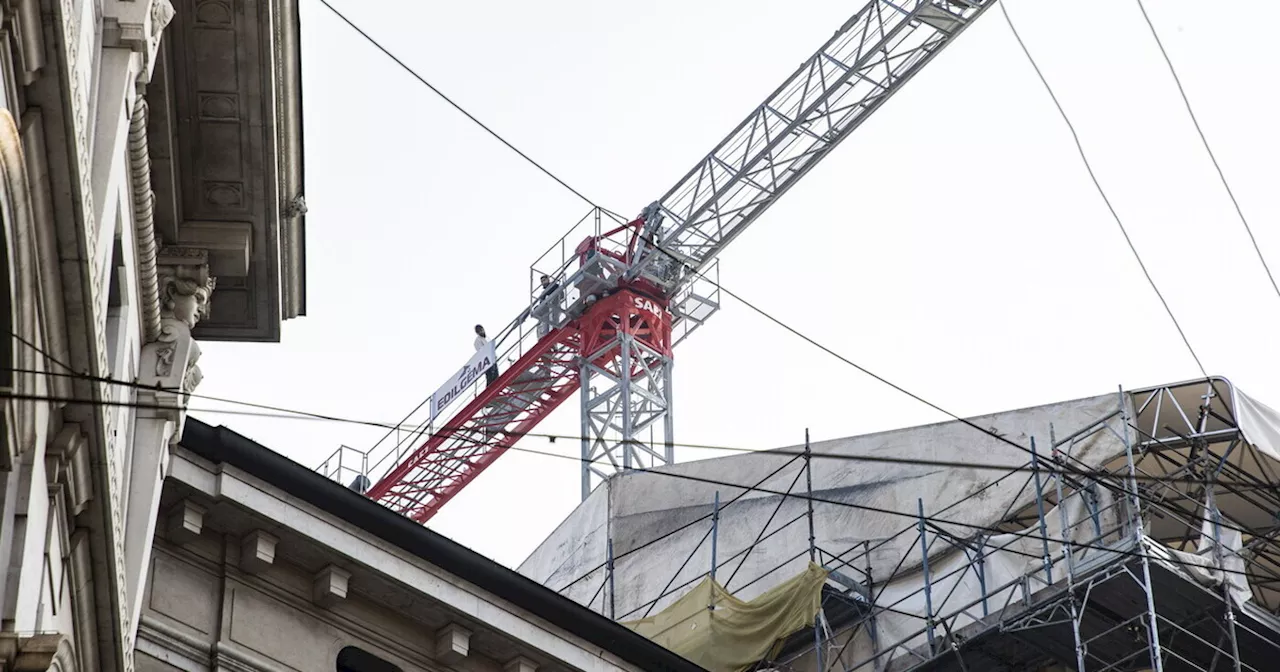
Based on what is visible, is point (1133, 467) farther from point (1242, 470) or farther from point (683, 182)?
point (683, 182)

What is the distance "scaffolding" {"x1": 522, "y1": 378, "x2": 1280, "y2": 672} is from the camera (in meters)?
27.4

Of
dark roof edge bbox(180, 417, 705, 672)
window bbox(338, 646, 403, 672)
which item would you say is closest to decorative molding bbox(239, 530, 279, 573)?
dark roof edge bbox(180, 417, 705, 672)

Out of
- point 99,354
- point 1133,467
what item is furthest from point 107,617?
point 1133,467

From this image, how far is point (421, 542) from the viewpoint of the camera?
20375mm

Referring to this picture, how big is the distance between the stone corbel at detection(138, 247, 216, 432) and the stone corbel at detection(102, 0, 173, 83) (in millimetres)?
3675

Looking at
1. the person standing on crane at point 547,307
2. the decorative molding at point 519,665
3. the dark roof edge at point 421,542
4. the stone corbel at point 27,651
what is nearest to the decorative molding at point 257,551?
the dark roof edge at point 421,542

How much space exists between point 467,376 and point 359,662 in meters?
34.4

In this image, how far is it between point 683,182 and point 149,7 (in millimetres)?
38789

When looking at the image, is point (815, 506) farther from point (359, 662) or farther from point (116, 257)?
point (116, 257)

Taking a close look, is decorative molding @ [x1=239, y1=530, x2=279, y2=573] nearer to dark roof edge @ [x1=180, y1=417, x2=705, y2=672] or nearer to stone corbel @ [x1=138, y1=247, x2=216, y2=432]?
dark roof edge @ [x1=180, y1=417, x2=705, y2=672]

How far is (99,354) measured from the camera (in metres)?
12.8

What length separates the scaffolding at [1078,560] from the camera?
27406mm

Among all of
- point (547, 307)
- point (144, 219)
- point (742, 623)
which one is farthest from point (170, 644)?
point (547, 307)

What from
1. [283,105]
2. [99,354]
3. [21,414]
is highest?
[283,105]
